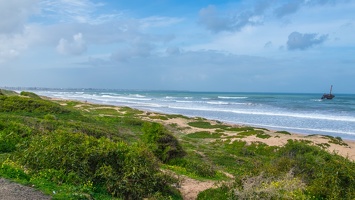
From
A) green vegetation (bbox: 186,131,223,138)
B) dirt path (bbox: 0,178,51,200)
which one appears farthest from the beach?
dirt path (bbox: 0,178,51,200)

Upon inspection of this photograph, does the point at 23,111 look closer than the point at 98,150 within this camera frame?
No

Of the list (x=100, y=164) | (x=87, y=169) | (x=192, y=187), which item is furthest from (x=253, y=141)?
(x=87, y=169)

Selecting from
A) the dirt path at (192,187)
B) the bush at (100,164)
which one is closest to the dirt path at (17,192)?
the bush at (100,164)

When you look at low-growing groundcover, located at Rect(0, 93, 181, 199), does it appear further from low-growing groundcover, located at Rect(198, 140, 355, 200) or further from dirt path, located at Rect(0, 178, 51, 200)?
low-growing groundcover, located at Rect(198, 140, 355, 200)

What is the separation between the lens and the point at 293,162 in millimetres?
11031

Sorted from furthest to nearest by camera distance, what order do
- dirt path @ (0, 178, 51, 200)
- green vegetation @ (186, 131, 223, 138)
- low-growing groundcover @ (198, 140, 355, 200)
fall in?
green vegetation @ (186, 131, 223, 138) → low-growing groundcover @ (198, 140, 355, 200) → dirt path @ (0, 178, 51, 200)

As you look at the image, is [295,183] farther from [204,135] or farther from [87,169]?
[204,135]

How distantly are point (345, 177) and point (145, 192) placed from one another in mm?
5613

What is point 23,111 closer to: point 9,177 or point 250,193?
point 9,177

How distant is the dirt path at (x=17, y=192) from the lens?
290 inches

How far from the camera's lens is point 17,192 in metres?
7.62

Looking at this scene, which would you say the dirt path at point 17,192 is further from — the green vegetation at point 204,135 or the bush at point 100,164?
the green vegetation at point 204,135

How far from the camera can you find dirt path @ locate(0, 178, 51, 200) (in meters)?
7.37

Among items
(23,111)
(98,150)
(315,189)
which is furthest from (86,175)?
(23,111)
